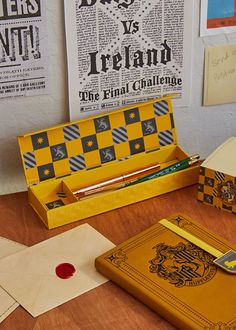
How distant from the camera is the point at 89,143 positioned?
1130mm

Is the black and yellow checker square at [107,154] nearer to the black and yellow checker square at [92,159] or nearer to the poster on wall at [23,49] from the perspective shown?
the black and yellow checker square at [92,159]

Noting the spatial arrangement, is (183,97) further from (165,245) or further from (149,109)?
(165,245)

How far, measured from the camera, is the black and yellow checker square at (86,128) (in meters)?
1.12

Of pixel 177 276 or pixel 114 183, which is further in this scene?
pixel 114 183

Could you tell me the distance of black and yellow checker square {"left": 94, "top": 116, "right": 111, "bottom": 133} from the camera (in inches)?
44.5

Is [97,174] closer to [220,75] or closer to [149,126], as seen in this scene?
[149,126]

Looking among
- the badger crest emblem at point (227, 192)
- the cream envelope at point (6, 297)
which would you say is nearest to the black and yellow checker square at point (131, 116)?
the badger crest emblem at point (227, 192)

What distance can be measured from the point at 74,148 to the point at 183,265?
1.06ft

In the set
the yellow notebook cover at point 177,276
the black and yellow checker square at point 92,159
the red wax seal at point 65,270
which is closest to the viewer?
the yellow notebook cover at point 177,276

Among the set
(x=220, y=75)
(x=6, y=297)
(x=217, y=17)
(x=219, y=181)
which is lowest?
(x=6, y=297)

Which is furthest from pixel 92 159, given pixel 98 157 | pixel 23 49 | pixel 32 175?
pixel 23 49

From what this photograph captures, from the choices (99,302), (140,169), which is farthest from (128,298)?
(140,169)

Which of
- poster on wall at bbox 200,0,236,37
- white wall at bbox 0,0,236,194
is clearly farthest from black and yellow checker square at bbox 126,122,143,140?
poster on wall at bbox 200,0,236,37

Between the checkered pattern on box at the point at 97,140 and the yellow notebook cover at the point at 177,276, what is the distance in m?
0.21
